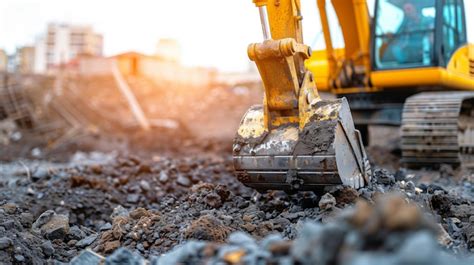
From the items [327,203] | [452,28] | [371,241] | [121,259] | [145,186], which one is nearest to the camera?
[371,241]

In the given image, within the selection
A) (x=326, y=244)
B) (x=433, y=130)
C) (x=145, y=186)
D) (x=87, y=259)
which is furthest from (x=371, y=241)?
(x=433, y=130)

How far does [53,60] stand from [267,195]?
39.1m

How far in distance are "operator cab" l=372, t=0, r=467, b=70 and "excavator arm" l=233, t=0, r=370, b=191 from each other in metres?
3.32

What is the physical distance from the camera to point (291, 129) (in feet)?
12.5

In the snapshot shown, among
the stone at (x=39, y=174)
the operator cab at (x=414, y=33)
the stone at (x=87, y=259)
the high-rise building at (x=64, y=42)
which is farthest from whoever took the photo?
the high-rise building at (x=64, y=42)

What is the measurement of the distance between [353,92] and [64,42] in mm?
37697

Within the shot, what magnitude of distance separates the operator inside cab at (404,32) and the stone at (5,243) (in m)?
5.32

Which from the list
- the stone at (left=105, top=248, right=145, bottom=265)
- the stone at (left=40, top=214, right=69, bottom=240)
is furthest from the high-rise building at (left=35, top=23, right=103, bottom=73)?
the stone at (left=105, top=248, right=145, bottom=265)

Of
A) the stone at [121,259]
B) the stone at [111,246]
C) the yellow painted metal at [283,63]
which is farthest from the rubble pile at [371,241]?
the yellow painted metal at [283,63]

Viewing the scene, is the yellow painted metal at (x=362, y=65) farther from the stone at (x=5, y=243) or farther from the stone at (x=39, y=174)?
the stone at (x=5, y=243)

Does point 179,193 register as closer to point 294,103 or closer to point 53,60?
point 294,103

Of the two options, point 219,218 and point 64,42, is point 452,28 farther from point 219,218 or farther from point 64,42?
point 64,42

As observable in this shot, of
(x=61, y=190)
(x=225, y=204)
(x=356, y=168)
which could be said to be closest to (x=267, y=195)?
(x=225, y=204)

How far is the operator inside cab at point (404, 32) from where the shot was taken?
675 cm
